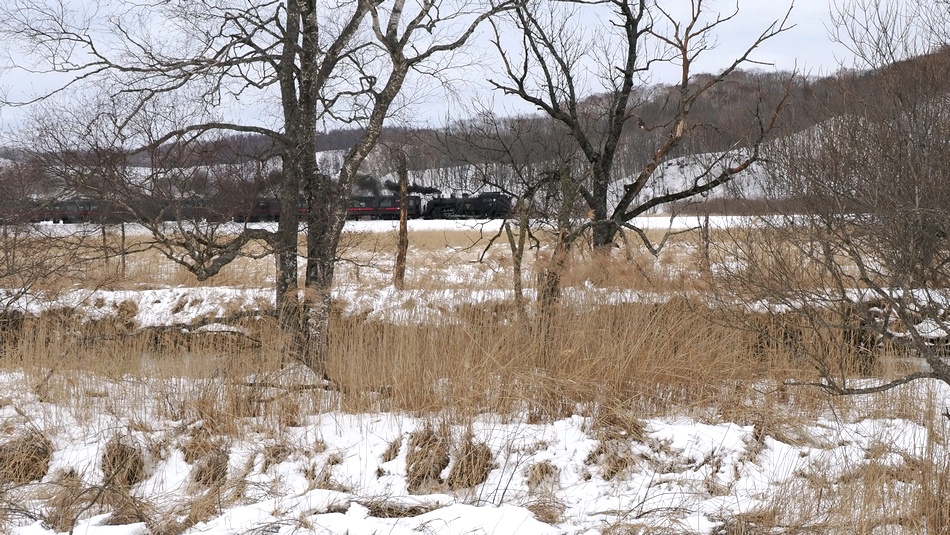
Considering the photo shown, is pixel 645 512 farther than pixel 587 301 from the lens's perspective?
No

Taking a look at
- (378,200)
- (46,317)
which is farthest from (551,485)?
(378,200)

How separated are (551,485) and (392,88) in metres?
4.17

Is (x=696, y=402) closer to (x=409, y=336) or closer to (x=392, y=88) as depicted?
(x=409, y=336)

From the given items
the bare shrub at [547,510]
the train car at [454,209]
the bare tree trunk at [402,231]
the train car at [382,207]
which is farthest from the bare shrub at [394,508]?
the train car at [382,207]

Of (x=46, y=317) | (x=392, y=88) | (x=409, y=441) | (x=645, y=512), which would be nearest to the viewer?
(x=645, y=512)

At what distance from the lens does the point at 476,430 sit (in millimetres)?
5410

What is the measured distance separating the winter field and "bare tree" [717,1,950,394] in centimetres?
51

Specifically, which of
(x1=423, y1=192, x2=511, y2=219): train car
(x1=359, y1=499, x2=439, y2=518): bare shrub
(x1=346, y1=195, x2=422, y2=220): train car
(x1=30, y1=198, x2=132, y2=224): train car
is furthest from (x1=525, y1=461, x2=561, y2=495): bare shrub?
(x1=346, y1=195, x2=422, y2=220): train car

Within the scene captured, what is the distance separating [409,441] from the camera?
5281 millimetres

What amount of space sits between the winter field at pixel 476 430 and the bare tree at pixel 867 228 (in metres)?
0.51

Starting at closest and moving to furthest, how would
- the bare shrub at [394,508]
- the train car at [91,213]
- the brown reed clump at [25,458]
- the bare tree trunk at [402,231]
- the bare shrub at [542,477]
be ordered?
the bare shrub at [394,508]
the bare shrub at [542,477]
the brown reed clump at [25,458]
the train car at [91,213]
the bare tree trunk at [402,231]

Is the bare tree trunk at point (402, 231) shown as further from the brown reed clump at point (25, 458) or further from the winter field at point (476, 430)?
the brown reed clump at point (25, 458)

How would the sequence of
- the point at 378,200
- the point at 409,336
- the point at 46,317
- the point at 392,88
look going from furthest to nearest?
the point at 378,200, the point at 46,317, the point at 392,88, the point at 409,336

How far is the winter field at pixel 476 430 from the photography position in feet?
14.0
